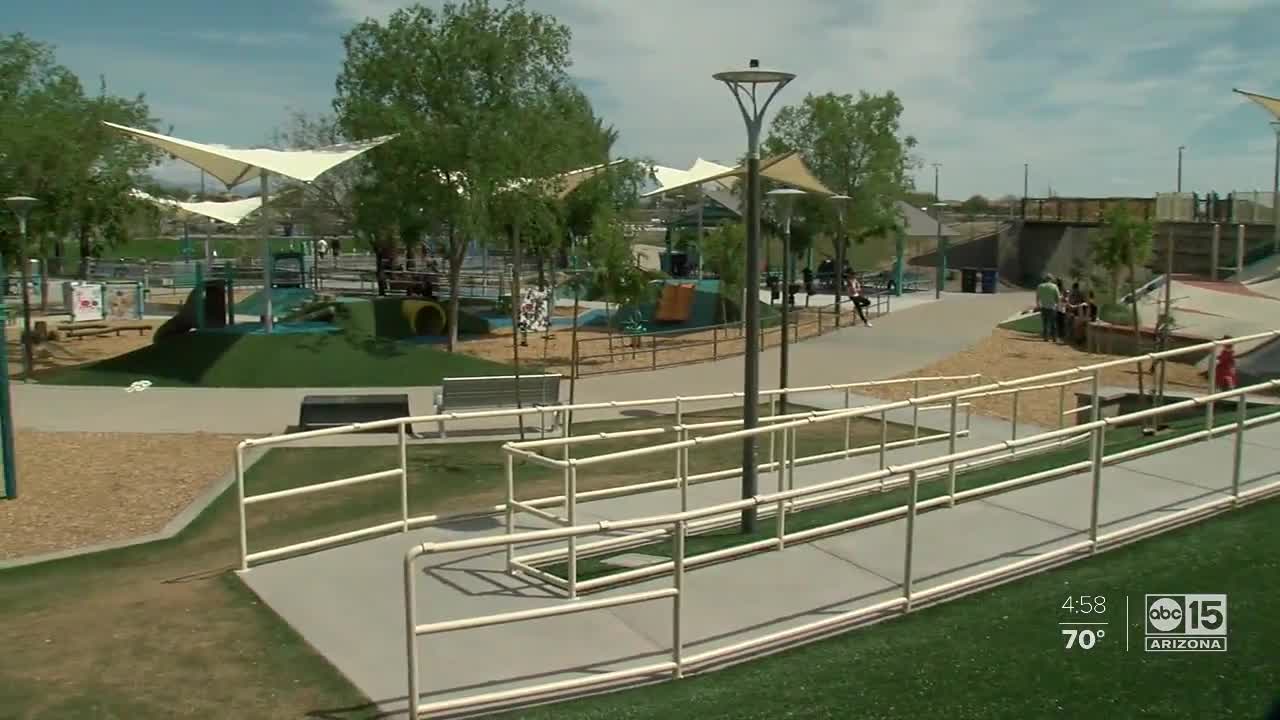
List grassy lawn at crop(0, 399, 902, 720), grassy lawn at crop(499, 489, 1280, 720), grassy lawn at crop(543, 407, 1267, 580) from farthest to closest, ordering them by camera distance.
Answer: grassy lawn at crop(543, 407, 1267, 580) → grassy lawn at crop(0, 399, 902, 720) → grassy lawn at crop(499, 489, 1280, 720)

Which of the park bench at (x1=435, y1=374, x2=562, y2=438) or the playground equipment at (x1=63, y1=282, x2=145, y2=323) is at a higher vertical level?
the playground equipment at (x1=63, y1=282, x2=145, y2=323)

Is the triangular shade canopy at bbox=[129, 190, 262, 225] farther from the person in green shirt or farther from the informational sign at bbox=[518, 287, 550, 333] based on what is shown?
the person in green shirt

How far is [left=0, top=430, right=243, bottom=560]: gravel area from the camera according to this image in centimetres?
1030

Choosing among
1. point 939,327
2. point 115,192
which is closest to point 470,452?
point 115,192

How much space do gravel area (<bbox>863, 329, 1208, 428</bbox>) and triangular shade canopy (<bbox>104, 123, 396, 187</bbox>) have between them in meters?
12.3

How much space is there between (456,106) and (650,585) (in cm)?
1990

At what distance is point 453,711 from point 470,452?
878 centimetres

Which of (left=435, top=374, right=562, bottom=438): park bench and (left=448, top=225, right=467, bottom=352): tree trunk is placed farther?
(left=448, top=225, right=467, bottom=352): tree trunk

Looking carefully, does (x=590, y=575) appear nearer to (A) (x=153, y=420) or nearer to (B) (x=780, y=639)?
(B) (x=780, y=639)

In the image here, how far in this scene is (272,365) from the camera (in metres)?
20.3

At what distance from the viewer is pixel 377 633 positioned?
641 cm

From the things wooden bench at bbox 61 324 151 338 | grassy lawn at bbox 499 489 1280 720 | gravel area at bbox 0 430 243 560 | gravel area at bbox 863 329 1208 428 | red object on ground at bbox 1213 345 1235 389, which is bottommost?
gravel area at bbox 0 430 243 560

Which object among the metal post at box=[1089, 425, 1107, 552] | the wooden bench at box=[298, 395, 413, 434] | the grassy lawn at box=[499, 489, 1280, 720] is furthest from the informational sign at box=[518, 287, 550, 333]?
the grassy lawn at box=[499, 489, 1280, 720]

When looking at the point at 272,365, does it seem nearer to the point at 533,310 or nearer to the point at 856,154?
the point at 533,310
